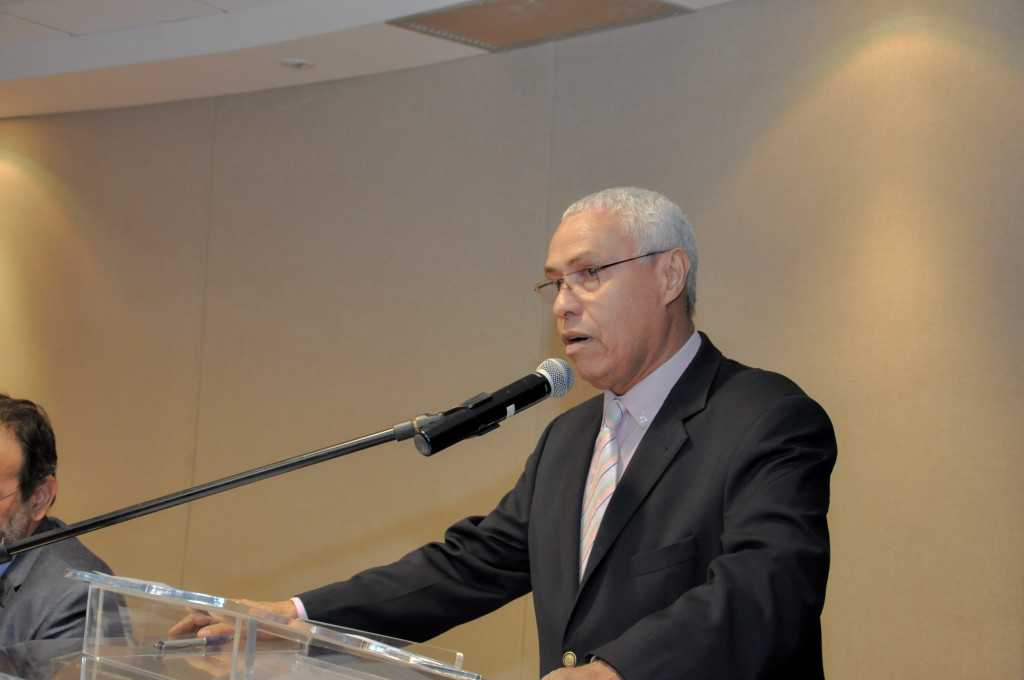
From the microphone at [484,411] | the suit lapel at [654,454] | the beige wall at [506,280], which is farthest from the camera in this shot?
the beige wall at [506,280]

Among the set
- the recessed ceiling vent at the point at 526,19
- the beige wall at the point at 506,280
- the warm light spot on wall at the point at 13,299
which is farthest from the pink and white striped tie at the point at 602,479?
the warm light spot on wall at the point at 13,299

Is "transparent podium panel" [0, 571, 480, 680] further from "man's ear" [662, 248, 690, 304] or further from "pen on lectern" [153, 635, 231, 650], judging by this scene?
"man's ear" [662, 248, 690, 304]

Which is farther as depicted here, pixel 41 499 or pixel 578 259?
pixel 41 499

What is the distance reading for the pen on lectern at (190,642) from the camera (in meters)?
1.57

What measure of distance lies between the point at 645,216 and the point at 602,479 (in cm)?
56

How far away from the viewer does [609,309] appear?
215 centimetres

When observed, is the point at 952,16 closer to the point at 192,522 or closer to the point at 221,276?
the point at 221,276

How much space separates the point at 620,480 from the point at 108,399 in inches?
179

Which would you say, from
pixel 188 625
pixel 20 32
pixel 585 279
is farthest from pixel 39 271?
pixel 188 625

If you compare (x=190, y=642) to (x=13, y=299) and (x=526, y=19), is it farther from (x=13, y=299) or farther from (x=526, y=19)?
(x=13, y=299)

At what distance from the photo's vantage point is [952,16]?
3297mm

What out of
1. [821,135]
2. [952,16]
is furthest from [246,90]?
[952,16]

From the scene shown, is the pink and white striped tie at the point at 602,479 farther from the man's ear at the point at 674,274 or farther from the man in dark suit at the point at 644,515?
the man's ear at the point at 674,274

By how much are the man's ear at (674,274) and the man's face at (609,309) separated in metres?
0.02
